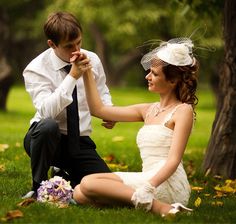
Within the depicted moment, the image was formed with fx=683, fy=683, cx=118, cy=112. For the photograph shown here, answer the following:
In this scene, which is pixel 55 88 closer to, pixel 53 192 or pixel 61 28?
pixel 61 28

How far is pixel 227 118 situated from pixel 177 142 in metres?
2.27

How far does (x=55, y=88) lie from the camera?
5.22 metres

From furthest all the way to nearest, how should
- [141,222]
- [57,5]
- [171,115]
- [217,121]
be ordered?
[57,5] → [217,121] → [171,115] → [141,222]

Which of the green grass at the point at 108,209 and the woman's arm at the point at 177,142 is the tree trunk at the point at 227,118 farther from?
the woman's arm at the point at 177,142

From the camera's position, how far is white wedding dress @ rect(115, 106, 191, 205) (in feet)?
15.4

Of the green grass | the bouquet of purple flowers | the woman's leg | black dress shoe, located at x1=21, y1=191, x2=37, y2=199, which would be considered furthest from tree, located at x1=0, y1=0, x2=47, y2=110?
the woman's leg

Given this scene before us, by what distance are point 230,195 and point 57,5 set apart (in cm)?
2361

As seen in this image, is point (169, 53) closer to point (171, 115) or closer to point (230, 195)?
point (171, 115)

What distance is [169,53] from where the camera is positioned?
4.86 m

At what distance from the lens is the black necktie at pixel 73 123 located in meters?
5.09

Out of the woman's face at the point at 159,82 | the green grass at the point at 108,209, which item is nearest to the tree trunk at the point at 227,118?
the green grass at the point at 108,209

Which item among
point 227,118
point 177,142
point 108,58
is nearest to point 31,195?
point 177,142

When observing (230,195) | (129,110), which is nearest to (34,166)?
(129,110)

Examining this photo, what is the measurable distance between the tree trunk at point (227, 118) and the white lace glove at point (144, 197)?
2.41 meters
